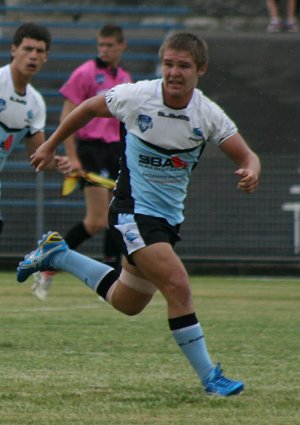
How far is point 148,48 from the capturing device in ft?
54.6

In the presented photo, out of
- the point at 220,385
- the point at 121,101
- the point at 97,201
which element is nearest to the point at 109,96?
the point at 121,101

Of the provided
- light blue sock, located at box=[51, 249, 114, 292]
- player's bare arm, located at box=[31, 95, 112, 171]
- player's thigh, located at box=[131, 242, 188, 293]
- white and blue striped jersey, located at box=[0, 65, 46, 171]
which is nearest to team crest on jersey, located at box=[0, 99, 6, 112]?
white and blue striped jersey, located at box=[0, 65, 46, 171]

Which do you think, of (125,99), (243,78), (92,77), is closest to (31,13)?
(243,78)

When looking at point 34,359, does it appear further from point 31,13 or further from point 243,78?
point 31,13

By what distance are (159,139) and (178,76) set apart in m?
0.32

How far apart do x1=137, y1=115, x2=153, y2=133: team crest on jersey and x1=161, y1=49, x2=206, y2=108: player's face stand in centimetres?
13

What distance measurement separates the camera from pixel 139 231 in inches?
228

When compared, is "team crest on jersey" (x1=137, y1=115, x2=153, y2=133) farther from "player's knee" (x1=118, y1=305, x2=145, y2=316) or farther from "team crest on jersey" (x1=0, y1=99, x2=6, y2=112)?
"team crest on jersey" (x1=0, y1=99, x2=6, y2=112)

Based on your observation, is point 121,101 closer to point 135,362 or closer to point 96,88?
point 135,362

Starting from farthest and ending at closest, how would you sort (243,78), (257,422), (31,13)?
(31,13) → (243,78) → (257,422)

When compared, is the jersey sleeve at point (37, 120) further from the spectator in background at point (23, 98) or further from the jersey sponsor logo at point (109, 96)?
the jersey sponsor logo at point (109, 96)

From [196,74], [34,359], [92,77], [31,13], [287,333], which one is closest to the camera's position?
[196,74]

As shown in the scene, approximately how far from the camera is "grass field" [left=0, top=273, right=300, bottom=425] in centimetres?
506

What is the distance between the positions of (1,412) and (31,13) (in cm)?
1327
